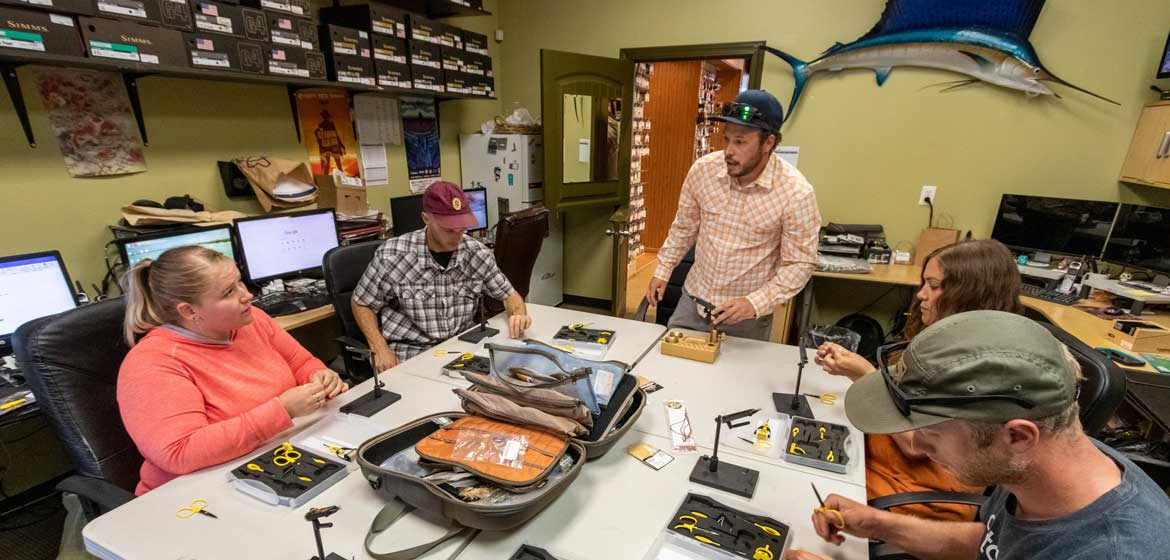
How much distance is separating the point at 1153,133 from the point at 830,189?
1550mm

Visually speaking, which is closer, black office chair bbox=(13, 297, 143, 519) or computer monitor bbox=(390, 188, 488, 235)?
black office chair bbox=(13, 297, 143, 519)

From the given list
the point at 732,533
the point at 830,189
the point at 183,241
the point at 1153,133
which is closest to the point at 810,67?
the point at 830,189

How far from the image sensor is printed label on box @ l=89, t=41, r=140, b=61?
1767 millimetres

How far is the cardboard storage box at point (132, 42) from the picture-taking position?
1760 mm

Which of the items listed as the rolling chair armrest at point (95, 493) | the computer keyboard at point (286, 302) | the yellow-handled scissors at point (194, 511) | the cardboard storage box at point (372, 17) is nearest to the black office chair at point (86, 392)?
the rolling chair armrest at point (95, 493)

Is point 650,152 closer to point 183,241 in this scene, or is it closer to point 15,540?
point 183,241

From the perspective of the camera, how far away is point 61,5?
66.1 inches

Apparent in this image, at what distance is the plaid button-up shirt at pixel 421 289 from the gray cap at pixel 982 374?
161 centimetres

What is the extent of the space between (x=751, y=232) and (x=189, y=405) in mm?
1805

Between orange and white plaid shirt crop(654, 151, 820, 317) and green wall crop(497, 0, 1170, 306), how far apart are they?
1810 mm

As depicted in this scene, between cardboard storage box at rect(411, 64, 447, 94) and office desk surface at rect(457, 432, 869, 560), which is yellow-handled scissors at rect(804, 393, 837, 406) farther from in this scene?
cardboard storage box at rect(411, 64, 447, 94)

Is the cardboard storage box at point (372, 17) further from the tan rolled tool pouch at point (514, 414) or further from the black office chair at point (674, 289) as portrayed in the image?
the tan rolled tool pouch at point (514, 414)

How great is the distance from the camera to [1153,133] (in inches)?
105

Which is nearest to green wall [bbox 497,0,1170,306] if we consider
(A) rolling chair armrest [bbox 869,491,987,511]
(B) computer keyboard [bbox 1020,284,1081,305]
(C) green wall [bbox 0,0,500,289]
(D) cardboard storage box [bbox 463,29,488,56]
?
(B) computer keyboard [bbox 1020,284,1081,305]
